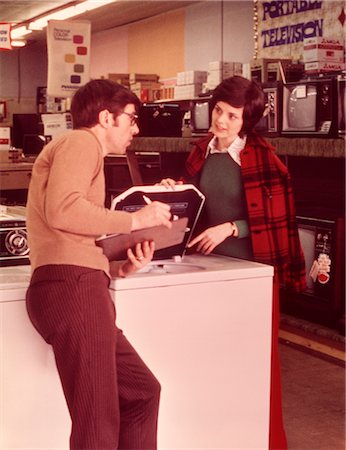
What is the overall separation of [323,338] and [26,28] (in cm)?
1145

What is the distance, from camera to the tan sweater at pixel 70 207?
6.84 feet

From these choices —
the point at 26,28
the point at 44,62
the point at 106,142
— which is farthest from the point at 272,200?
the point at 44,62

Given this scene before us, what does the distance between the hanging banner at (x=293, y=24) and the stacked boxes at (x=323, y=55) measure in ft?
8.68

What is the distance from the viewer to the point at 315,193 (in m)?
5.81

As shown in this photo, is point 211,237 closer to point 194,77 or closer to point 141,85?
point 194,77

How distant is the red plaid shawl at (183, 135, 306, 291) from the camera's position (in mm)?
3035

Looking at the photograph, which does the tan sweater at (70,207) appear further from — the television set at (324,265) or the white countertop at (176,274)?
the television set at (324,265)

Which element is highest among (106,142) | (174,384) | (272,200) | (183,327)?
(106,142)

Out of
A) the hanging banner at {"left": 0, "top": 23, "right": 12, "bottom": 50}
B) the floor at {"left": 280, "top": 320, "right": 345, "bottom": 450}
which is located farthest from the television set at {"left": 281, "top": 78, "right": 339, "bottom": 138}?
the hanging banner at {"left": 0, "top": 23, "right": 12, "bottom": 50}

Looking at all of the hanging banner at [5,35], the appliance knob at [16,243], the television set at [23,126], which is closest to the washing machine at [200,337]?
the appliance knob at [16,243]

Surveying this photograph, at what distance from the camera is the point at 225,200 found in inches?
122

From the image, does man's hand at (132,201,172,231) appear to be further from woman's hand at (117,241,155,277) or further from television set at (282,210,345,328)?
television set at (282,210,345,328)

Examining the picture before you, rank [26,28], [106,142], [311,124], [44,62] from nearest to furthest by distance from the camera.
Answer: [106,142] → [311,124] → [26,28] → [44,62]

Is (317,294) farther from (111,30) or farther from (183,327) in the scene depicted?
(111,30)
